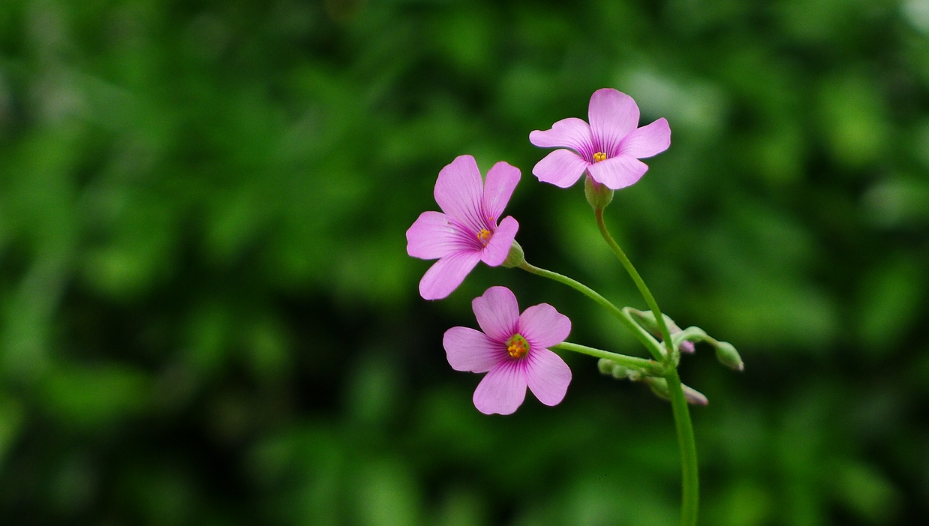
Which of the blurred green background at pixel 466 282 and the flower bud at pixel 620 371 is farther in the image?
the blurred green background at pixel 466 282

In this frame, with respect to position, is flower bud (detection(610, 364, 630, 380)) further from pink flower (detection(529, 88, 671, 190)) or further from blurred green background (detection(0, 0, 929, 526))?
blurred green background (detection(0, 0, 929, 526))

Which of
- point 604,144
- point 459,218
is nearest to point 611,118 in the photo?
point 604,144

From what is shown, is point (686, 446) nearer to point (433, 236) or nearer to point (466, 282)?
point (433, 236)

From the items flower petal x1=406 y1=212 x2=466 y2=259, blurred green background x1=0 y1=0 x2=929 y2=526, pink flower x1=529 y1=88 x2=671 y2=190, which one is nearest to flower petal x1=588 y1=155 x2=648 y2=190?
pink flower x1=529 y1=88 x2=671 y2=190

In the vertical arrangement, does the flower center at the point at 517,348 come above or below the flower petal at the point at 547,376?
above

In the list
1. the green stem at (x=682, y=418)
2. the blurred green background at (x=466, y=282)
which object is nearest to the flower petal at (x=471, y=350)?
the green stem at (x=682, y=418)

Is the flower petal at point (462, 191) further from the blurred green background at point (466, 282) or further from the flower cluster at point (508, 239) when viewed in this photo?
the blurred green background at point (466, 282)

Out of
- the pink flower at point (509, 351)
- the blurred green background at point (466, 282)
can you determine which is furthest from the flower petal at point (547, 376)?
the blurred green background at point (466, 282)

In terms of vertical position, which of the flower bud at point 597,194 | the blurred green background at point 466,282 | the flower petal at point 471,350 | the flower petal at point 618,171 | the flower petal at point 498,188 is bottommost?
the flower petal at point 471,350
